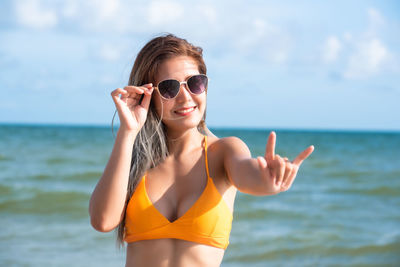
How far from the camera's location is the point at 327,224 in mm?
8922

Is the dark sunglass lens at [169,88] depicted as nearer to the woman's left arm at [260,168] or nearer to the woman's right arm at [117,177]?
the woman's right arm at [117,177]

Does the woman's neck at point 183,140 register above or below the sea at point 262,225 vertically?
above

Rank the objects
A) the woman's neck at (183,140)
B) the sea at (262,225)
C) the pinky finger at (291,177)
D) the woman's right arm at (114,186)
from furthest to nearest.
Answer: the sea at (262,225) → the woman's neck at (183,140) → the woman's right arm at (114,186) → the pinky finger at (291,177)

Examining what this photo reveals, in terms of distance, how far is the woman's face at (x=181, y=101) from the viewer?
8.64 feet

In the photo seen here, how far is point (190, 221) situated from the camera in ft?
8.16

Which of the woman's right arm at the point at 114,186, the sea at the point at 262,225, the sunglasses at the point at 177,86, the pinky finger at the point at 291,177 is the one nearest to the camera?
the pinky finger at the point at 291,177

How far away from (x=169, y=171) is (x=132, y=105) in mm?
442

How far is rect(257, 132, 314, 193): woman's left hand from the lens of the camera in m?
1.98

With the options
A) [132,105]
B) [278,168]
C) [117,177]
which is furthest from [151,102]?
[278,168]

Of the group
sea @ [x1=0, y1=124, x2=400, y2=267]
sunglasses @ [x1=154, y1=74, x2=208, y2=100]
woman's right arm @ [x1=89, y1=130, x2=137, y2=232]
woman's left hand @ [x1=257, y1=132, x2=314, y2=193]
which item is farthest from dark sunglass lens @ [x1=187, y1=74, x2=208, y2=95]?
sea @ [x1=0, y1=124, x2=400, y2=267]

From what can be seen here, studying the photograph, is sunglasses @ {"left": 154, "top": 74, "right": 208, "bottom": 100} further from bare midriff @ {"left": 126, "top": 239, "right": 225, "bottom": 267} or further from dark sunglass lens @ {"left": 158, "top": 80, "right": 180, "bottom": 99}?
bare midriff @ {"left": 126, "top": 239, "right": 225, "bottom": 267}

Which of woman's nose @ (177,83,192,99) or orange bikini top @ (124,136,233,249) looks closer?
A: orange bikini top @ (124,136,233,249)

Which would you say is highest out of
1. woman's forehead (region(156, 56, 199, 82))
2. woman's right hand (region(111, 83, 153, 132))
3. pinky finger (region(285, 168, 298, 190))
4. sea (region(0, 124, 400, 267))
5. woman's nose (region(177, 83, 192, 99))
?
woman's forehead (region(156, 56, 199, 82))

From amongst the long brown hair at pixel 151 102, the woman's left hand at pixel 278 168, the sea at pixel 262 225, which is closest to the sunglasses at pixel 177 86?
the long brown hair at pixel 151 102
